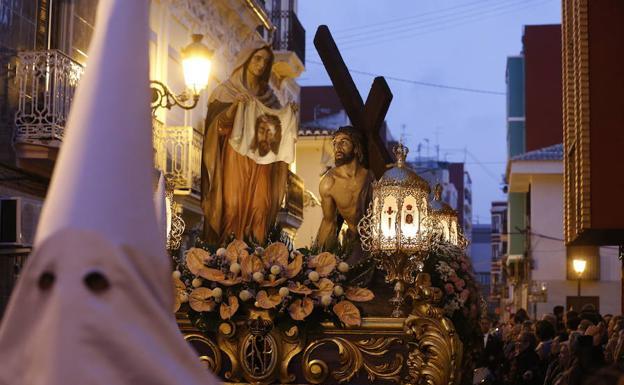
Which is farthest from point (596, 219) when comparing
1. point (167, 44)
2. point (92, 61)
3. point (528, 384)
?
point (92, 61)

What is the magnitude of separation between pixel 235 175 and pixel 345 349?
2387mm

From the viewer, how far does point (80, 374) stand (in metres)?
2.18

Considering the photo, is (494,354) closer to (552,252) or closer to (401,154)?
(401,154)

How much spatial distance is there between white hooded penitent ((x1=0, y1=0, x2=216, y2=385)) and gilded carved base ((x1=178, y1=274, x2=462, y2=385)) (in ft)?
18.5

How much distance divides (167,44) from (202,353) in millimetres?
13149

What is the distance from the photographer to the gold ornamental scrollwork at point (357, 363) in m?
8.09

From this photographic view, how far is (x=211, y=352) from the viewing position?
8.33 metres

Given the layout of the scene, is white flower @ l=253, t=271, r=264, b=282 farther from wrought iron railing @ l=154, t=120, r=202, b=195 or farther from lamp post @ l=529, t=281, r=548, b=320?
lamp post @ l=529, t=281, r=548, b=320

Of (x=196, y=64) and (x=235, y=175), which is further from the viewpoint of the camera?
(x=196, y=64)

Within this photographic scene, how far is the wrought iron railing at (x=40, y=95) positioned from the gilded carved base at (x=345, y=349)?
24.9ft

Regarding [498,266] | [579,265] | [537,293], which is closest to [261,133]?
[579,265]

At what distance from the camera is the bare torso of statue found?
984 cm

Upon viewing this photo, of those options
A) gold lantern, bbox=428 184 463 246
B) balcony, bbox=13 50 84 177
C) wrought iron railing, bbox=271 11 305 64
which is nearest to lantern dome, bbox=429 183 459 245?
gold lantern, bbox=428 184 463 246

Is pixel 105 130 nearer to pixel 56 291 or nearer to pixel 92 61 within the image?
pixel 92 61
